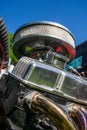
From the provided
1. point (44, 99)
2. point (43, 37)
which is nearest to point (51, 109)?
point (44, 99)

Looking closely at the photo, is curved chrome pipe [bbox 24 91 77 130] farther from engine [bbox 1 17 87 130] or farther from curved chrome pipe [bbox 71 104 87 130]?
curved chrome pipe [bbox 71 104 87 130]

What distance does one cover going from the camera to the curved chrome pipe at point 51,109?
3570mm

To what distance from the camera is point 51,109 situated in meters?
3.73

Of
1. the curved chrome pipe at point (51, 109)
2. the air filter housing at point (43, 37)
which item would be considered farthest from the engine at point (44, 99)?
the air filter housing at point (43, 37)

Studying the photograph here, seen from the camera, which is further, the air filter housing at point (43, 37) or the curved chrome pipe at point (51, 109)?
the air filter housing at point (43, 37)

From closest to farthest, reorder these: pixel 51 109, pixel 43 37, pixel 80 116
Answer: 1. pixel 51 109
2. pixel 80 116
3. pixel 43 37

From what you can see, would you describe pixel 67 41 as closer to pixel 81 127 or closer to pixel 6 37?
pixel 6 37

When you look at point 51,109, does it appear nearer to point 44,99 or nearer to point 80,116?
point 44,99

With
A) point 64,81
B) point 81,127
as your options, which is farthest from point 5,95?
point 81,127

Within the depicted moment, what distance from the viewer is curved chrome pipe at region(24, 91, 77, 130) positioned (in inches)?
141

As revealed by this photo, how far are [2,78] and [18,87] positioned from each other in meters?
1.61

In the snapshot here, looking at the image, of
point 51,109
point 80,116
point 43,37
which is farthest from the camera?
point 43,37

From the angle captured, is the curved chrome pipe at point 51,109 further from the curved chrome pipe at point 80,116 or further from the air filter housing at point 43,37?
the air filter housing at point 43,37

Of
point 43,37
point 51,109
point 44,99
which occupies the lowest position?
point 51,109
